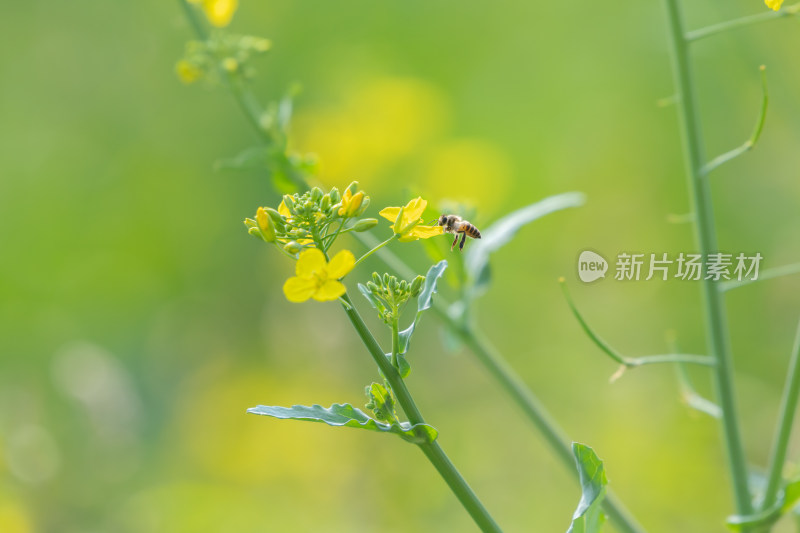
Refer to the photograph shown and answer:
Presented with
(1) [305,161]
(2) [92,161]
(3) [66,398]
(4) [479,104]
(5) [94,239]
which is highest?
(2) [92,161]

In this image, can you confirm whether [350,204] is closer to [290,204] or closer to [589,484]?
[290,204]

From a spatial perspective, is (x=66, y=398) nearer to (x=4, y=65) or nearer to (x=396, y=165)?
(x=396, y=165)

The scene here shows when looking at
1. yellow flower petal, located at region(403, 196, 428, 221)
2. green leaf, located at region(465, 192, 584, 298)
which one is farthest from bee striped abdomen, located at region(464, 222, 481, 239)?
yellow flower petal, located at region(403, 196, 428, 221)

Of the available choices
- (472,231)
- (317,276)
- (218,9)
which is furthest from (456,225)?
(218,9)

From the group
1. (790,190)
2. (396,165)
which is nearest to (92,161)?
(396,165)

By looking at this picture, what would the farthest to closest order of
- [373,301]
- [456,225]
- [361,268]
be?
[361,268]
[456,225]
[373,301]

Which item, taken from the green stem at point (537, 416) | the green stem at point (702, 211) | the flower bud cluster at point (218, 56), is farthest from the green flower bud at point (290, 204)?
the flower bud cluster at point (218, 56)

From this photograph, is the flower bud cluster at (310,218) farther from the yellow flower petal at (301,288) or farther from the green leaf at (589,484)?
the green leaf at (589,484)
